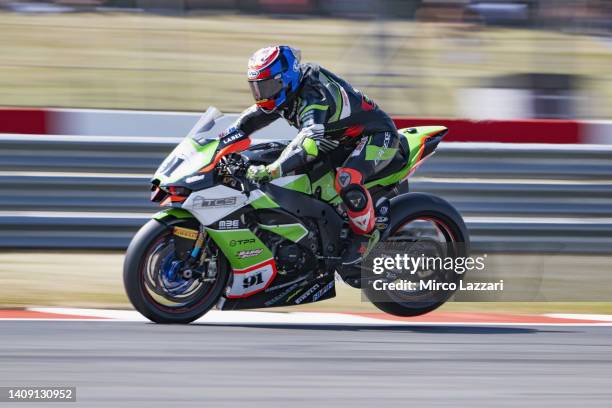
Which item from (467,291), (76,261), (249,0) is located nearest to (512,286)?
(467,291)

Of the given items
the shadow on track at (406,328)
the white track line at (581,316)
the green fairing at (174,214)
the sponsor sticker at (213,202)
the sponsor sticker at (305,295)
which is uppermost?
the sponsor sticker at (213,202)

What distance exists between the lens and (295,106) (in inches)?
285

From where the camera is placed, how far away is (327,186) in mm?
7379

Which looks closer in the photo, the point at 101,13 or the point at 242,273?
the point at 242,273

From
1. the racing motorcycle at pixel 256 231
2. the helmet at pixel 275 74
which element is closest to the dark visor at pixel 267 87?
the helmet at pixel 275 74

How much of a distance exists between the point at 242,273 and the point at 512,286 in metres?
2.41

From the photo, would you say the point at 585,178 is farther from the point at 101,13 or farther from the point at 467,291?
the point at 101,13

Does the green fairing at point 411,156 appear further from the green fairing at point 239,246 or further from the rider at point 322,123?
the green fairing at point 239,246

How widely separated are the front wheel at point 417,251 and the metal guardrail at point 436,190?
1837mm

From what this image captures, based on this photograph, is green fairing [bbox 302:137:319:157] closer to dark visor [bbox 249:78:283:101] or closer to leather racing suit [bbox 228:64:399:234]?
leather racing suit [bbox 228:64:399:234]

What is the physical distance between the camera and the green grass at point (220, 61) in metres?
11.1

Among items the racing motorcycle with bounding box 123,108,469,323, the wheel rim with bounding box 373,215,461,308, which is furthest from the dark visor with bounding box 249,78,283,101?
the wheel rim with bounding box 373,215,461,308

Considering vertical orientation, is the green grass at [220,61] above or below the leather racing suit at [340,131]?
below

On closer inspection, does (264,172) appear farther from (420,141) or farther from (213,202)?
(420,141)
